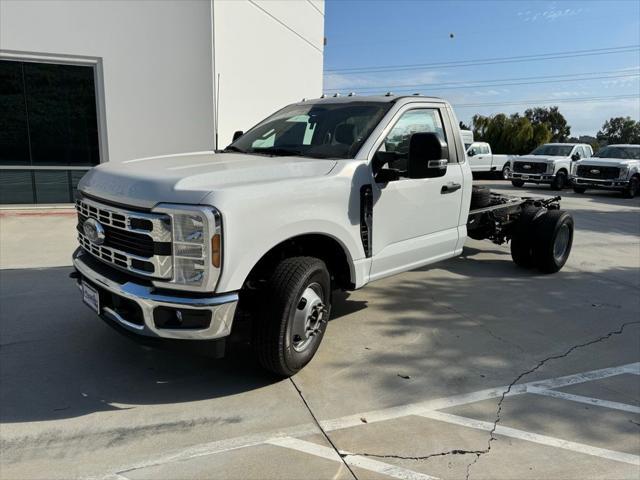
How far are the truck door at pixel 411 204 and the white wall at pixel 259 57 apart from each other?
787 cm

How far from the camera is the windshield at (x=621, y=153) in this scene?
2006 cm

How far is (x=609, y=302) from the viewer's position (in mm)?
5930

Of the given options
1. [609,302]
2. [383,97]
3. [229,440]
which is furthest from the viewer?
[609,302]

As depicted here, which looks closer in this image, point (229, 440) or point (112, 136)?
point (229, 440)

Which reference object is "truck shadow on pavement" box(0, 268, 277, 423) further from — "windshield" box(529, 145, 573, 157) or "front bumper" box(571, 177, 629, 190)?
"windshield" box(529, 145, 573, 157)

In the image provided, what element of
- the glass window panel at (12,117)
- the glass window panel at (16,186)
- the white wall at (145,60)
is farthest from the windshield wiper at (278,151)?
the glass window panel at (16,186)

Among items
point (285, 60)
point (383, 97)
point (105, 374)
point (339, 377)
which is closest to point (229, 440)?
point (339, 377)

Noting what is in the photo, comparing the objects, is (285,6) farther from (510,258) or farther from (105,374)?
(105,374)

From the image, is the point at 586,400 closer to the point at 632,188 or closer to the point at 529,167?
the point at 632,188

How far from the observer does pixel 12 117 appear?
35.0 feet

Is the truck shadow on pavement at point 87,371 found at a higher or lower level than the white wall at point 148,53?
lower

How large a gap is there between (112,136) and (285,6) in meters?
7.42

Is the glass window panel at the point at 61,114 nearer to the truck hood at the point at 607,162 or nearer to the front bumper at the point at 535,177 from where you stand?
the front bumper at the point at 535,177

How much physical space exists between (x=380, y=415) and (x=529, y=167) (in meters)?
20.3
